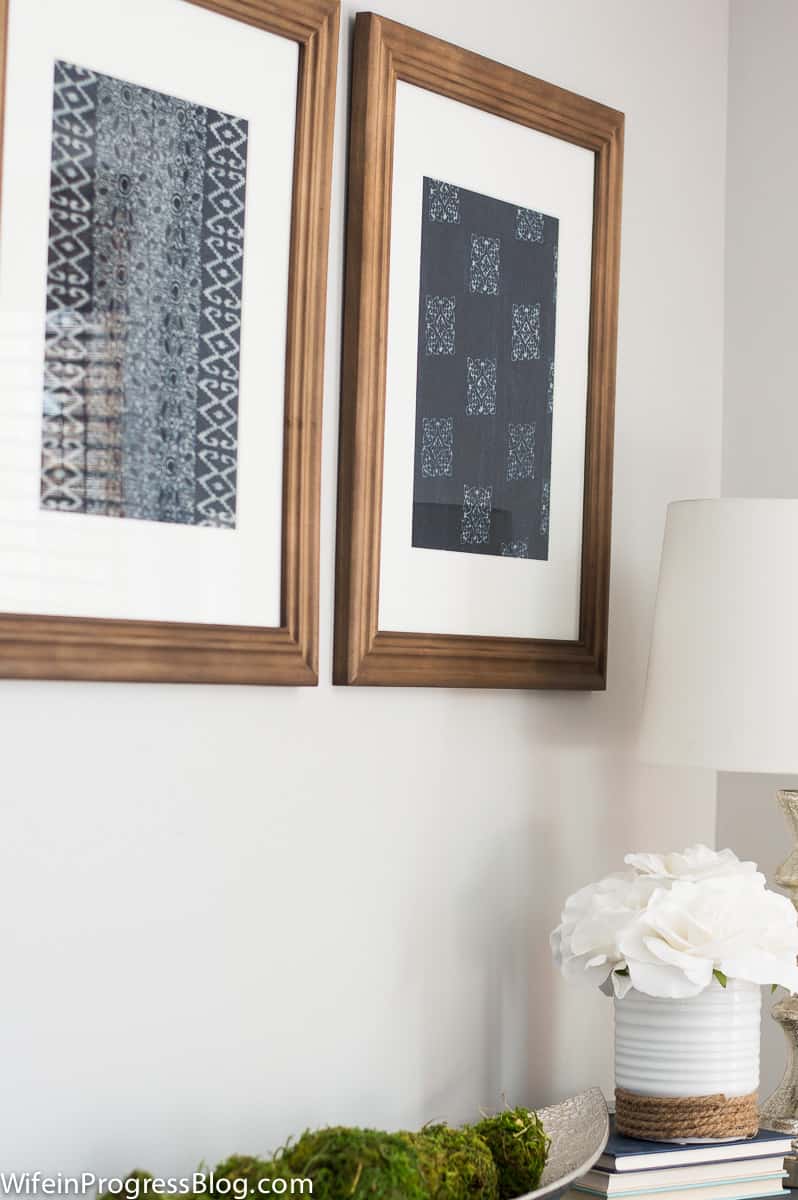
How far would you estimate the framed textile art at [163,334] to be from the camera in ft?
3.89

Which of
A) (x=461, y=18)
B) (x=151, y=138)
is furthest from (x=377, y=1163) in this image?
(x=461, y=18)

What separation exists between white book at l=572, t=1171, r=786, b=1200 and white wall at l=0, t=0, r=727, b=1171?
0.24 m

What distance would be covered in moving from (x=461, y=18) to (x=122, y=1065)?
114cm

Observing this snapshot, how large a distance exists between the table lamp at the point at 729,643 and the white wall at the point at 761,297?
39cm

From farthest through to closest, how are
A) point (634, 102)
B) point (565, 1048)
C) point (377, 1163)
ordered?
point (634, 102), point (565, 1048), point (377, 1163)

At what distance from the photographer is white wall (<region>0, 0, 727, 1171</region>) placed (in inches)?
48.4

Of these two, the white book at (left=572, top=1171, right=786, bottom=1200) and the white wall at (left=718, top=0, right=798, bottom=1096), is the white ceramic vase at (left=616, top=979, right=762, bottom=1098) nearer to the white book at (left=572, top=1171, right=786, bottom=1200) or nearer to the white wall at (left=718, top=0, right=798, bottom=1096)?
the white book at (left=572, top=1171, right=786, bottom=1200)

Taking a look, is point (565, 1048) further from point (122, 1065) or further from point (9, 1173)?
point (9, 1173)

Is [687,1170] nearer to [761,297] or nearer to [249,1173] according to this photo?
[249,1173]

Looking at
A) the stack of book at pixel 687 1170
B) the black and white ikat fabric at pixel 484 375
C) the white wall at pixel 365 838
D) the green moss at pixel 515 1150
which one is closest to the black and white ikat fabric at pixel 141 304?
the white wall at pixel 365 838

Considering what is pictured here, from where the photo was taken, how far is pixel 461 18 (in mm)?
1581

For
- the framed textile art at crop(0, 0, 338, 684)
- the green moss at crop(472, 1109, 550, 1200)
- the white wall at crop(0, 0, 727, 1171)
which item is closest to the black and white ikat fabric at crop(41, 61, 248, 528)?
the framed textile art at crop(0, 0, 338, 684)

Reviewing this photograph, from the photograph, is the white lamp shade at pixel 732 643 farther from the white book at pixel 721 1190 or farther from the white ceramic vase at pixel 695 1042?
the white book at pixel 721 1190

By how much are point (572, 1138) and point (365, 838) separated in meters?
0.36
